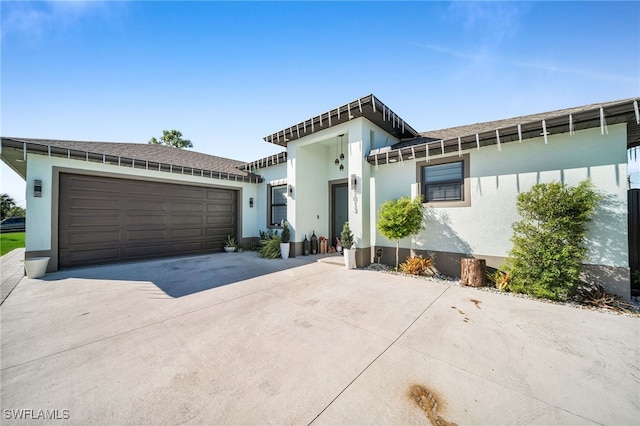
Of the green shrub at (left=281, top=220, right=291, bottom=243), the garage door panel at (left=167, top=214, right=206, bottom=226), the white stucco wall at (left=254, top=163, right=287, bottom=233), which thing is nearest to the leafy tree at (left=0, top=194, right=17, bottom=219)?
the garage door panel at (left=167, top=214, right=206, bottom=226)

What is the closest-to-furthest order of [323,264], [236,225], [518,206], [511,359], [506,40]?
[511,359], [518,206], [506,40], [323,264], [236,225]

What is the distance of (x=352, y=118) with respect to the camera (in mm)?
6801

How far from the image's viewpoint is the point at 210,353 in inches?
98.9

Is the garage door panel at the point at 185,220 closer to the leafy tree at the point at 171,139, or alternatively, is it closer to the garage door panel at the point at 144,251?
the garage door panel at the point at 144,251

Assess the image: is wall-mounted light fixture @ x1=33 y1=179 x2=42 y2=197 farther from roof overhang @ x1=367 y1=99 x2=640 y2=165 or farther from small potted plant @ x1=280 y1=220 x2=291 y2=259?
roof overhang @ x1=367 y1=99 x2=640 y2=165

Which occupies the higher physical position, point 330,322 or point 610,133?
point 610,133

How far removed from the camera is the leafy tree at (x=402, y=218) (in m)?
5.66

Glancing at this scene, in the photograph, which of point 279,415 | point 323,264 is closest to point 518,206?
point 323,264

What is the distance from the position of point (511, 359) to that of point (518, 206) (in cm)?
347

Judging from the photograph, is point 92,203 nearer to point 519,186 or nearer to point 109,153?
point 109,153

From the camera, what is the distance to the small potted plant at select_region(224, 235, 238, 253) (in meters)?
9.20

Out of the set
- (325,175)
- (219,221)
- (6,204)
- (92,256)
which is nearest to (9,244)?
(92,256)

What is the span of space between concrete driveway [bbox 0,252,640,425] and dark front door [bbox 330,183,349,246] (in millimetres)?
5004

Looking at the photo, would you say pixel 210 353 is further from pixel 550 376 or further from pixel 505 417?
pixel 550 376
